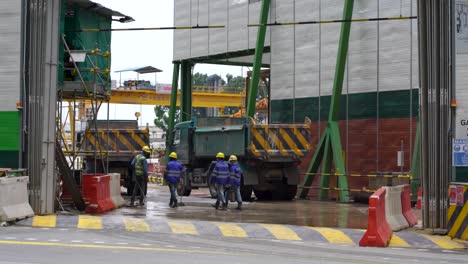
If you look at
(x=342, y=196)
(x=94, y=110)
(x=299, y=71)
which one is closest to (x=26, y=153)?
(x=94, y=110)

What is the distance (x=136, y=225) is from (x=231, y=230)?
2.29 metres

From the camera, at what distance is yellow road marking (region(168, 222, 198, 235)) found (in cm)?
1734

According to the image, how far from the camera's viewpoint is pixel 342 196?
29188 millimetres

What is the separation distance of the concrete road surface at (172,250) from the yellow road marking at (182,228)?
19.6 inches

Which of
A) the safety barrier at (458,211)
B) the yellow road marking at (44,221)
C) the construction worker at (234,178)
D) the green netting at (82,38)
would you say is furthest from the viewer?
the construction worker at (234,178)

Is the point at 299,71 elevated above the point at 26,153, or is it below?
above

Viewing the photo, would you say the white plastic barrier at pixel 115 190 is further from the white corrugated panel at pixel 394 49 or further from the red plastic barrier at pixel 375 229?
the white corrugated panel at pixel 394 49

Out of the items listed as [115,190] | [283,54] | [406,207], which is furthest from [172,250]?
[283,54]

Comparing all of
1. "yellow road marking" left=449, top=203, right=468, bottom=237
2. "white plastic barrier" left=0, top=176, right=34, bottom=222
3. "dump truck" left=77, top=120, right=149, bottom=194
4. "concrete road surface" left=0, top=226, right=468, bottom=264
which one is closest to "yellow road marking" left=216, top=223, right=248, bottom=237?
"concrete road surface" left=0, top=226, right=468, bottom=264

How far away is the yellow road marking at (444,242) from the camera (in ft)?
52.4

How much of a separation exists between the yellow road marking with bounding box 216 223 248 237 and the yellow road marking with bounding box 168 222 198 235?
1.99ft

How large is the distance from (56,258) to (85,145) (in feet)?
60.8

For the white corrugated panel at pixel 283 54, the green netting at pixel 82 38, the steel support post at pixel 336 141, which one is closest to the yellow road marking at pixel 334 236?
the green netting at pixel 82 38

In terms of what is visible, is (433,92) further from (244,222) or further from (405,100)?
(405,100)
